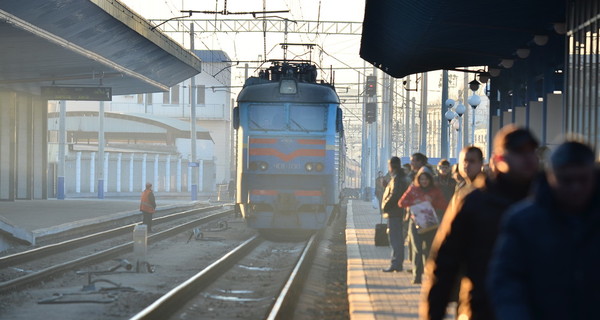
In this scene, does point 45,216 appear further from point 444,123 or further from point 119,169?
point 119,169

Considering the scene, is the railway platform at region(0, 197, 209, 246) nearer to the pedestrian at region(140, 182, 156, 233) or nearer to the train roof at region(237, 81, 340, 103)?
the pedestrian at region(140, 182, 156, 233)

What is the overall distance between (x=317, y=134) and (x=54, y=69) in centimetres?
1761

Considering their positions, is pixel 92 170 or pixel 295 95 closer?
pixel 295 95

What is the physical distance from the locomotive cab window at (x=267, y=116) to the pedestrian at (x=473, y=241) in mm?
18330

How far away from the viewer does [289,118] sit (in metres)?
23.6

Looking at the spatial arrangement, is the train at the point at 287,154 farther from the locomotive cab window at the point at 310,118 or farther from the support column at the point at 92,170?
the support column at the point at 92,170

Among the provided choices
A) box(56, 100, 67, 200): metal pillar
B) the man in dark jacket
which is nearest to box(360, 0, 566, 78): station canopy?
the man in dark jacket

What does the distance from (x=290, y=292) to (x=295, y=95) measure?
9.41 metres

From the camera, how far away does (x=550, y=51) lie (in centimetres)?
1770

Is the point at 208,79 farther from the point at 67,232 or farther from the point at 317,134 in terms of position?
the point at 317,134

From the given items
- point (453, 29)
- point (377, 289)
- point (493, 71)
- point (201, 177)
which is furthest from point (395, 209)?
point (201, 177)

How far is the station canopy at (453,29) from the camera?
14.3m

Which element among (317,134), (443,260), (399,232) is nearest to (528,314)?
(443,260)

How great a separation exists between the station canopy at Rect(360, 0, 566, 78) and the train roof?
6.06ft
